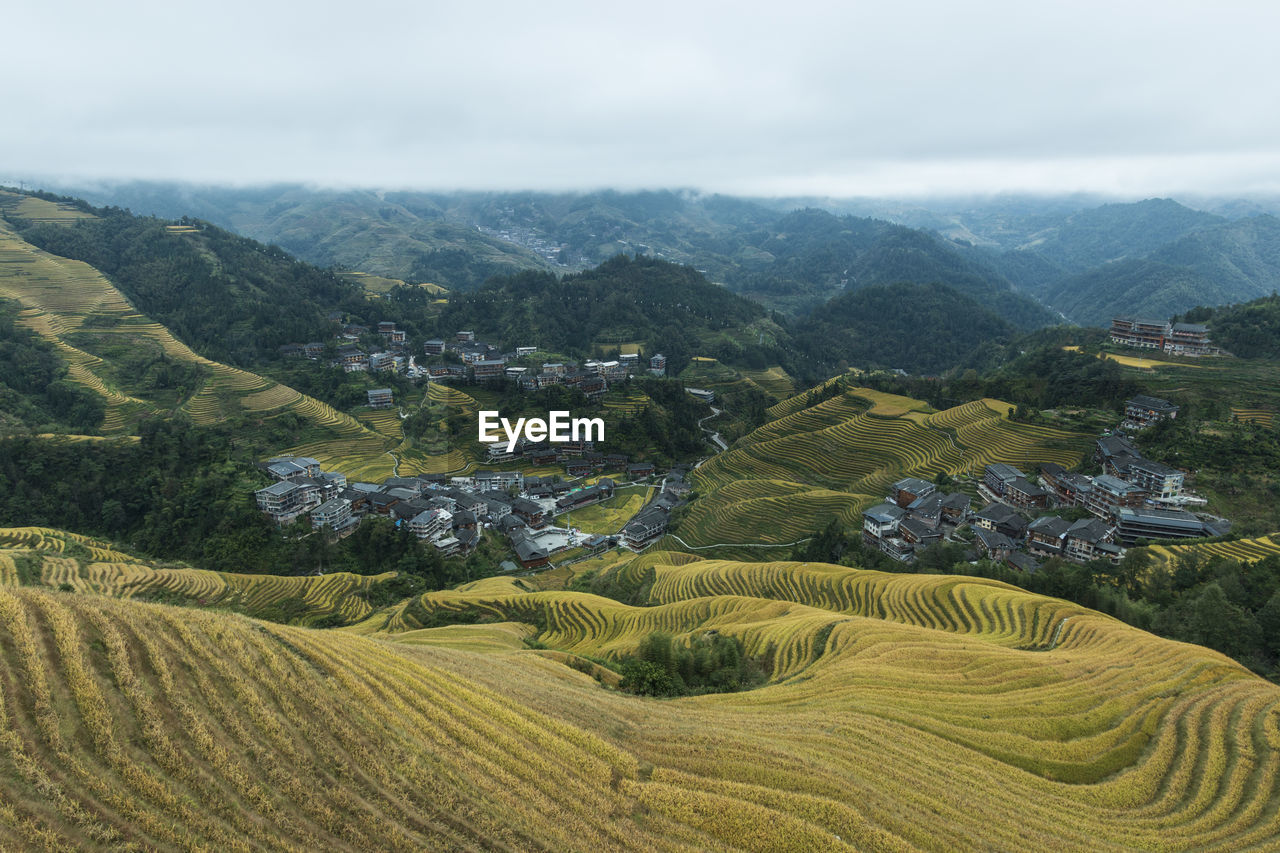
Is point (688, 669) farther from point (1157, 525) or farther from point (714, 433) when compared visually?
point (714, 433)

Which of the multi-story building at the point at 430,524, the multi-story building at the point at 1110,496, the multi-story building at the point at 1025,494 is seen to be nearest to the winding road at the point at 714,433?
the multi-story building at the point at 1025,494

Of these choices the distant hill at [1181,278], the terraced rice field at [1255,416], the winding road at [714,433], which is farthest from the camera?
the distant hill at [1181,278]

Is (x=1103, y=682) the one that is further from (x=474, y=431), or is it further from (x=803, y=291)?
(x=803, y=291)

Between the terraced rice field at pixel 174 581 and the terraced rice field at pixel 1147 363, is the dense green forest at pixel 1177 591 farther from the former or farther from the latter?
the terraced rice field at pixel 1147 363

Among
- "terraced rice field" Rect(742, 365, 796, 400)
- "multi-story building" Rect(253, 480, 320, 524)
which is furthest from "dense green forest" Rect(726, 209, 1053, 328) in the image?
"multi-story building" Rect(253, 480, 320, 524)

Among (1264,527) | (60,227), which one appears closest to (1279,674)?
(1264,527)
